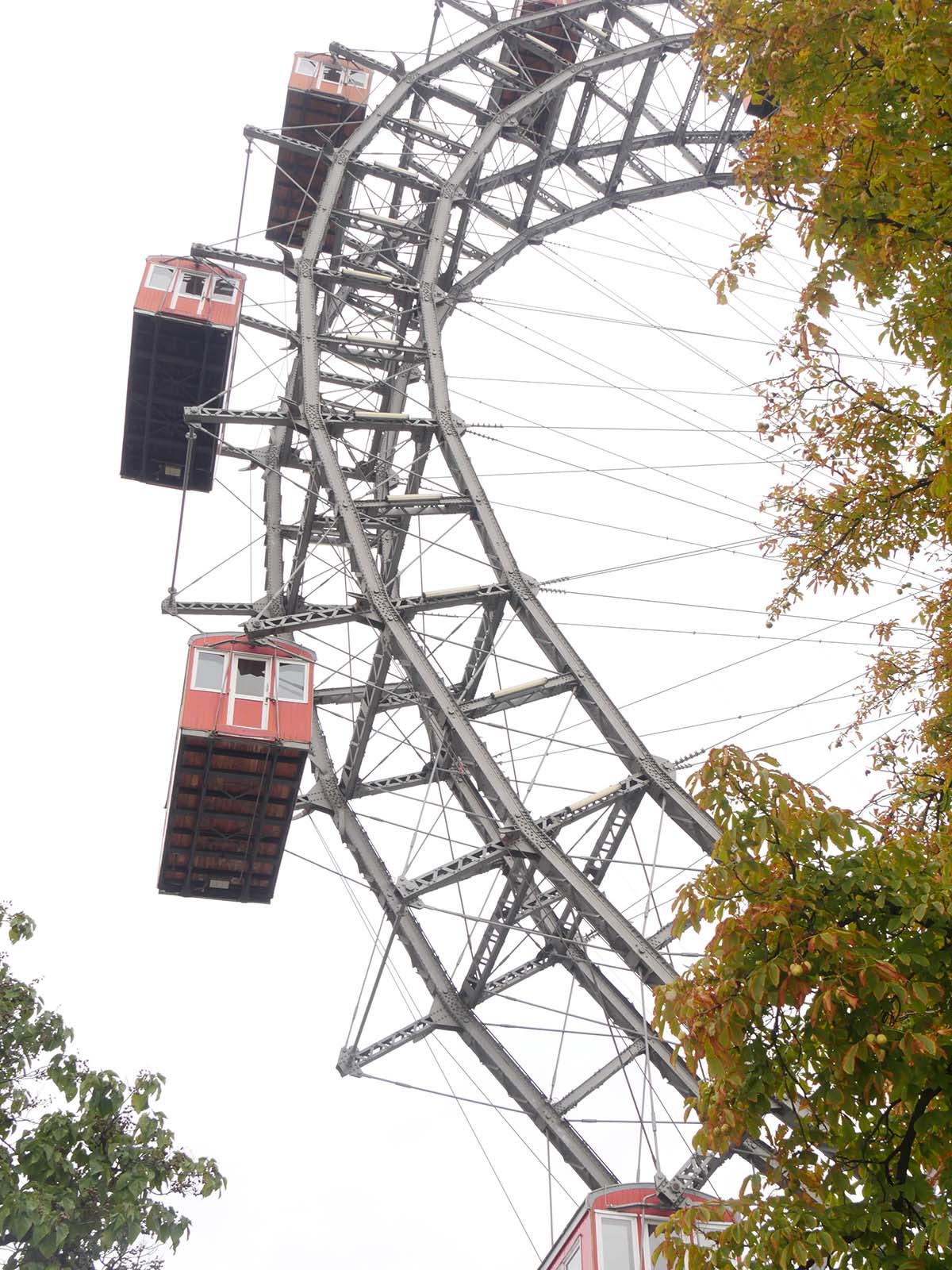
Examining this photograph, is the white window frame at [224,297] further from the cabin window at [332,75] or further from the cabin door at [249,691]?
the cabin door at [249,691]

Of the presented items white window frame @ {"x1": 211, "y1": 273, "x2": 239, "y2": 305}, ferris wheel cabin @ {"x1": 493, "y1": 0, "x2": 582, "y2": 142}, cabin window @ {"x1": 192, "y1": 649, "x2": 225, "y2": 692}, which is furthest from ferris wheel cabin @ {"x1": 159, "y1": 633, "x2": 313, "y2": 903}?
ferris wheel cabin @ {"x1": 493, "y1": 0, "x2": 582, "y2": 142}

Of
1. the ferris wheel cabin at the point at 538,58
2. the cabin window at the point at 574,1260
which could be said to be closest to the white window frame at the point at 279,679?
the cabin window at the point at 574,1260

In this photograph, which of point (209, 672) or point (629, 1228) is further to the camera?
point (209, 672)

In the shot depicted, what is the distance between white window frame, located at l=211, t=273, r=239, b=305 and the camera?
81.9ft

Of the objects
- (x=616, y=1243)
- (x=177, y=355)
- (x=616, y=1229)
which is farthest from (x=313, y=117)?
(x=616, y=1243)

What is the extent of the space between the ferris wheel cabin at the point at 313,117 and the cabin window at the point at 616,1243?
21639 mm

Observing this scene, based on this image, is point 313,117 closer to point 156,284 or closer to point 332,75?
point 332,75

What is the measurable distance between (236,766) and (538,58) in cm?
1946

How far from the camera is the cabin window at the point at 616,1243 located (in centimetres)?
1275

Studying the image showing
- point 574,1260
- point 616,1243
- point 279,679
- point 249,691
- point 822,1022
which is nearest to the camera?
point 822,1022

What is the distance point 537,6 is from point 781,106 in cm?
2427

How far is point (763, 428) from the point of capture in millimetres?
10773

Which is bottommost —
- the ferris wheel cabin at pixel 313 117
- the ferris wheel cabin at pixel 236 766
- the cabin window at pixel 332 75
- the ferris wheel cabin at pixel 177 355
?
the ferris wheel cabin at pixel 236 766

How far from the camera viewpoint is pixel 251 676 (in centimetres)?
1898
